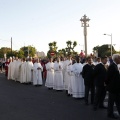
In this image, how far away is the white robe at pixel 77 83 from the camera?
13.6m

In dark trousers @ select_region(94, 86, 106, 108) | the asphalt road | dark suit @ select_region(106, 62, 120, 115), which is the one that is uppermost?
dark suit @ select_region(106, 62, 120, 115)

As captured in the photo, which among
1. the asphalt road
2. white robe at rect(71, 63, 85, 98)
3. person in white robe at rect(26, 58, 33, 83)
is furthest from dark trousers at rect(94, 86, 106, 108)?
person in white robe at rect(26, 58, 33, 83)

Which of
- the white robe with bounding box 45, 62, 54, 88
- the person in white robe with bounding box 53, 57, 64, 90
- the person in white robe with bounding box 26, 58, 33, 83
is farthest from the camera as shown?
the person in white robe with bounding box 26, 58, 33, 83

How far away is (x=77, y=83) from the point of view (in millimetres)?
13852

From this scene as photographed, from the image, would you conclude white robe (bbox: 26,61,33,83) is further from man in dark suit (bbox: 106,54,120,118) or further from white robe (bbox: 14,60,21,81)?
man in dark suit (bbox: 106,54,120,118)

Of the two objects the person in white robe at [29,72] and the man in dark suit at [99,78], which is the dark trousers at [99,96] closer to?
the man in dark suit at [99,78]

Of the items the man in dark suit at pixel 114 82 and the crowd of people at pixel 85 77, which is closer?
the man in dark suit at pixel 114 82

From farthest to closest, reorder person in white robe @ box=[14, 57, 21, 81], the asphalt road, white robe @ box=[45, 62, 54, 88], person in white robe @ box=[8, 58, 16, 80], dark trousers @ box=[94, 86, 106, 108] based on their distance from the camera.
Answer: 1. person in white robe @ box=[8, 58, 16, 80]
2. person in white robe @ box=[14, 57, 21, 81]
3. white robe @ box=[45, 62, 54, 88]
4. dark trousers @ box=[94, 86, 106, 108]
5. the asphalt road

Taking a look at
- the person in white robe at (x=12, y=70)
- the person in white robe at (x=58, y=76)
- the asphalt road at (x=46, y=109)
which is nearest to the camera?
the asphalt road at (x=46, y=109)

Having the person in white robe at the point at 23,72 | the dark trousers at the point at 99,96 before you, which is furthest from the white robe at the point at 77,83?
the person in white robe at the point at 23,72

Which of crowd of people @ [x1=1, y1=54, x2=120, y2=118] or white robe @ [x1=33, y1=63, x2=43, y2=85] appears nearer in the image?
crowd of people @ [x1=1, y1=54, x2=120, y2=118]

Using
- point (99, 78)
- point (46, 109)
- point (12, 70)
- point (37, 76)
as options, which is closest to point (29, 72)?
point (37, 76)

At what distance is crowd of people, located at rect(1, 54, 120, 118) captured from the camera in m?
9.19

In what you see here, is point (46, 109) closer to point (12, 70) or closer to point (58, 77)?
point (58, 77)
